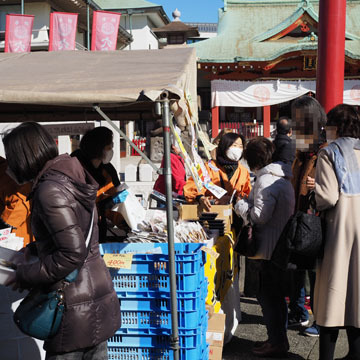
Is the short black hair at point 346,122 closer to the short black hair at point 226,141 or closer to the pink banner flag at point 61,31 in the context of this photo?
the short black hair at point 226,141

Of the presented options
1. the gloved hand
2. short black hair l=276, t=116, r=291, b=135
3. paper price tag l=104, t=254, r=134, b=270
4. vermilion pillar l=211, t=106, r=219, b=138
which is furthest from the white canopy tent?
vermilion pillar l=211, t=106, r=219, b=138

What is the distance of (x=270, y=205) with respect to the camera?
138 inches

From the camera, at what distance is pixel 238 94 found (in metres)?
19.0

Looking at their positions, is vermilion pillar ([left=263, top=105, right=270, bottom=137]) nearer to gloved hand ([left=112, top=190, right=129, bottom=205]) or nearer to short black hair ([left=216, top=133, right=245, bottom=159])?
short black hair ([left=216, top=133, right=245, bottom=159])

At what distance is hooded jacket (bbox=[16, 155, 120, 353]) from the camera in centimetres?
200

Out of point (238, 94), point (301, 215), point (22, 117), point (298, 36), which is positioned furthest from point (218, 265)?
point (298, 36)

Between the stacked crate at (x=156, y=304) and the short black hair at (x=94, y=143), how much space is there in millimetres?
932

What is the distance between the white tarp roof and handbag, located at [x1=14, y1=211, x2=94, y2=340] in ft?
3.54

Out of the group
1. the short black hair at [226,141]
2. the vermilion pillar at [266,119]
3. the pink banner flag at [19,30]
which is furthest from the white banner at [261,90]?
the short black hair at [226,141]

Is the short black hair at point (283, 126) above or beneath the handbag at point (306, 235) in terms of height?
above

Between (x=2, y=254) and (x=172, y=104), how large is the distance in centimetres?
124

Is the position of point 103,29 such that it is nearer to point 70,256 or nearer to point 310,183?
point 310,183

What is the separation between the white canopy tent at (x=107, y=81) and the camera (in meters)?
2.71

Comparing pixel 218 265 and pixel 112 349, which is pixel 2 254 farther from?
pixel 218 265
